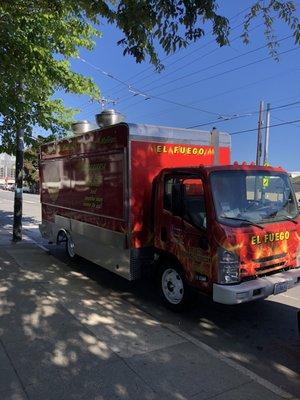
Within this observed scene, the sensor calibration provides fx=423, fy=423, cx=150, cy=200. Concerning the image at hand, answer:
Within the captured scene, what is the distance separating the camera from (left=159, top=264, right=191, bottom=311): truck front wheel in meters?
5.90

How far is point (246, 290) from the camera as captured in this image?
5078 millimetres

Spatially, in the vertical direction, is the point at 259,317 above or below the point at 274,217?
below

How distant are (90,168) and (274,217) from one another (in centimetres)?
355

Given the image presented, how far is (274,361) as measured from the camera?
15.0ft

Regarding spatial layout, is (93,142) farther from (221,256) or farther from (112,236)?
(221,256)

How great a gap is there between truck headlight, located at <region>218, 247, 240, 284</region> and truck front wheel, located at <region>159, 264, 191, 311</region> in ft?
2.69

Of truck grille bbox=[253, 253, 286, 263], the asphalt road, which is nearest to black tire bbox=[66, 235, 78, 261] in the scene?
the asphalt road

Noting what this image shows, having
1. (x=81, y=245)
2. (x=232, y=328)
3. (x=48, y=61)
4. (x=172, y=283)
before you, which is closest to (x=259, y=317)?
(x=232, y=328)

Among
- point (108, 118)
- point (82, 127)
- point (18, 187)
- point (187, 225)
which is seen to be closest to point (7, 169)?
point (18, 187)

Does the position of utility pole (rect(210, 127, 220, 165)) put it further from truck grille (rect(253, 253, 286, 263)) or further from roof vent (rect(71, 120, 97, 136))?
roof vent (rect(71, 120, 97, 136))

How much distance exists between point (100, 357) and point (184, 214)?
7.23ft

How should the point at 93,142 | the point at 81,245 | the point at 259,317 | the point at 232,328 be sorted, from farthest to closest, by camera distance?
the point at 81,245
the point at 93,142
the point at 259,317
the point at 232,328

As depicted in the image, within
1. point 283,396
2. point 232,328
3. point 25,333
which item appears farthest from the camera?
point 232,328

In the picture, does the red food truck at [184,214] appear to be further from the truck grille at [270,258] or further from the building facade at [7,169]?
the building facade at [7,169]
